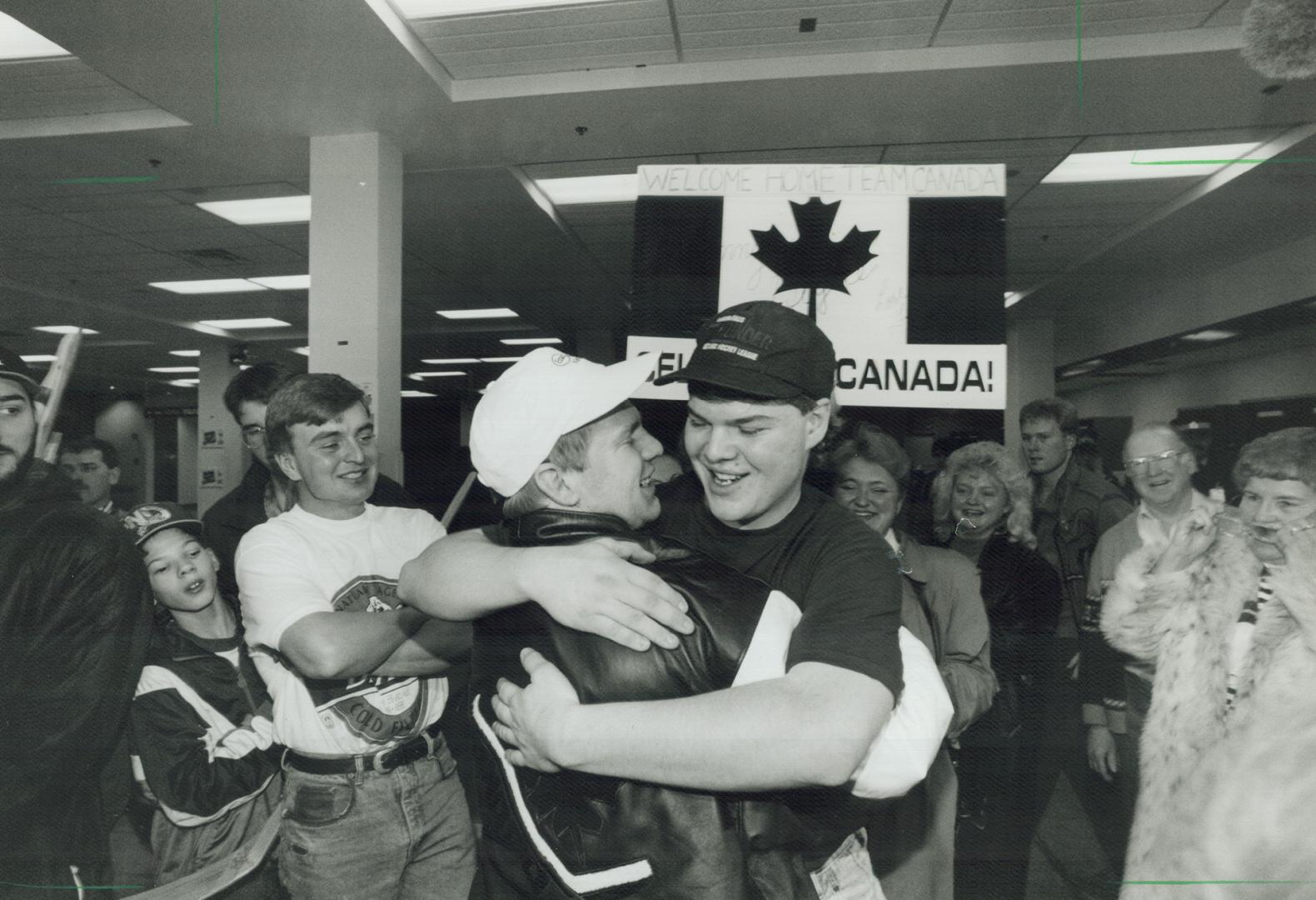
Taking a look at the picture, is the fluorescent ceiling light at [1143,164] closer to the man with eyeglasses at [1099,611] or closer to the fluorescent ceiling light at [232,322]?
the man with eyeglasses at [1099,611]

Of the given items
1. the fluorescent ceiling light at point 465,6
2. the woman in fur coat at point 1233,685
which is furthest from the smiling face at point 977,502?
the fluorescent ceiling light at point 465,6

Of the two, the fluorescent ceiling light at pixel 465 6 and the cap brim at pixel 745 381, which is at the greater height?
the fluorescent ceiling light at pixel 465 6

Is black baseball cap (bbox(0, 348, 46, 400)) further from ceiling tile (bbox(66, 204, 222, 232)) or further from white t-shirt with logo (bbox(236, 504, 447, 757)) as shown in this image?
white t-shirt with logo (bbox(236, 504, 447, 757))

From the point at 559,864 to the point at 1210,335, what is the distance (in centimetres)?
153

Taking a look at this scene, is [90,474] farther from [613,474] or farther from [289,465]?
[613,474]

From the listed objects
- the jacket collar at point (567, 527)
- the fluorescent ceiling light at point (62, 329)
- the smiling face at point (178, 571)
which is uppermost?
the fluorescent ceiling light at point (62, 329)

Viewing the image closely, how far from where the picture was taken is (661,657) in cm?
79

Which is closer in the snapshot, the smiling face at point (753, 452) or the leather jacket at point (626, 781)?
the leather jacket at point (626, 781)

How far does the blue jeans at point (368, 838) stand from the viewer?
4.41 ft

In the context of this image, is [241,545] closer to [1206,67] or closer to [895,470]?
[895,470]

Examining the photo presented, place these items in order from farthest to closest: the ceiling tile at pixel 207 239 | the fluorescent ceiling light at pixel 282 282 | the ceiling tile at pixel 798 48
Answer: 1. the ceiling tile at pixel 798 48
2. the ceiling tile at pixel 207 239
3. the fluorescent ceiling light at pixel 282 282

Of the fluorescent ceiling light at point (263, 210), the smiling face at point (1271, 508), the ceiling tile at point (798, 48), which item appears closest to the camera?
the smiling face at point (1271, 508)

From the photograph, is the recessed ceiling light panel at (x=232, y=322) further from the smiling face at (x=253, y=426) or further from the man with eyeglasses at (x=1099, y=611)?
the man with eyeglasses at (x=1099, y=611)

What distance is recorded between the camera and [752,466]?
100 centimetres
